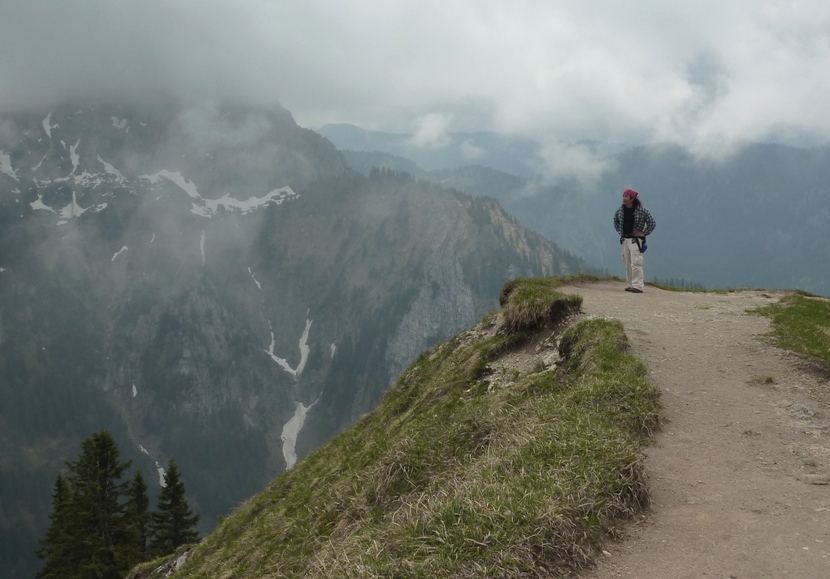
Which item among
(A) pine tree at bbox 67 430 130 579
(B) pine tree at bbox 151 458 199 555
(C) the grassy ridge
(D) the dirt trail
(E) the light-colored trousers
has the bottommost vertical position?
(B) pine tree at bbox 151 458 199 555

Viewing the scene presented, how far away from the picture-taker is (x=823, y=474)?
966 centimetres

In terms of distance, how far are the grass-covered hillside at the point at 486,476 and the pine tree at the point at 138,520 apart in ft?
109

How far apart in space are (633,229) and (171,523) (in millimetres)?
51844

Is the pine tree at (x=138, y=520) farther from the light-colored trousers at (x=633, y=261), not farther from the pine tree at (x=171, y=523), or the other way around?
the light-colored trousers at (x=633, y=261)

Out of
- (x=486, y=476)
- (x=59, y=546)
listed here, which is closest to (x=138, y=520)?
(x=59, y=546)

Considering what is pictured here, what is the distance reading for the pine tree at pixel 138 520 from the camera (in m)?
47.8

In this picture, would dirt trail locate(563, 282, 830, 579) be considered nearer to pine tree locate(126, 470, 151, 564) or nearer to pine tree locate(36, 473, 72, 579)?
pine tree locate(126, 470, 151, 564)

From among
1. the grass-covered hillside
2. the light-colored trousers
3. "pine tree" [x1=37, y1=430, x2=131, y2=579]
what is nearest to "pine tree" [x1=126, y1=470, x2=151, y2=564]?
"pine tree" [x1=37, y1=430, x2=131, y2=579]

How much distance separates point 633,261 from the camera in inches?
956

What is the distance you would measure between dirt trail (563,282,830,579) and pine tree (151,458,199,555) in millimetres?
51702

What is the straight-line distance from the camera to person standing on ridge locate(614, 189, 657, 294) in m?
23.9

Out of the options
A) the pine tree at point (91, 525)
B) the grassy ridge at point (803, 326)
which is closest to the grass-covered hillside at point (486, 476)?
the grassy ridge at point (803, 326)

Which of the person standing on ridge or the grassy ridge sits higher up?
the person standing on ridge

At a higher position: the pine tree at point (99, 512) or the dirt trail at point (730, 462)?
the dirt trail at point (730, 462)
